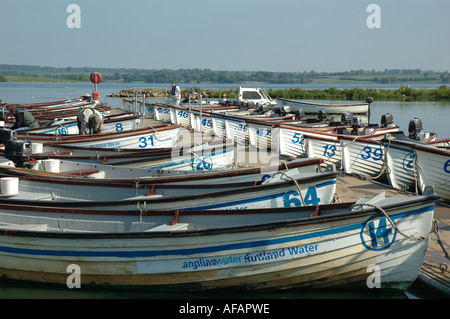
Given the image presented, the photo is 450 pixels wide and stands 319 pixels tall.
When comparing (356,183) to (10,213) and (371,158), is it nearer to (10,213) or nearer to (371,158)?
(371,158)

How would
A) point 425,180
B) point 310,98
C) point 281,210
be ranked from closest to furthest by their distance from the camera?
point 281,210, point 425,180, point 310,98


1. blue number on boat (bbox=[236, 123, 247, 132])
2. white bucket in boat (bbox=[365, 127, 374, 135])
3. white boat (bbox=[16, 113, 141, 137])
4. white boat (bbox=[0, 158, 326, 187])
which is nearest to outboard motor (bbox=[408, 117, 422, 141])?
white bucket in boat (bbox=[365, 127, 374, 135])

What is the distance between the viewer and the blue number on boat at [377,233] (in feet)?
22.1

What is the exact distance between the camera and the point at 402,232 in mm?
6805

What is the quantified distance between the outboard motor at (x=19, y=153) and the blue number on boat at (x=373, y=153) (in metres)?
8.10

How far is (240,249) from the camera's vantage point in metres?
6.84

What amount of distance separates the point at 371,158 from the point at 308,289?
6.82 m

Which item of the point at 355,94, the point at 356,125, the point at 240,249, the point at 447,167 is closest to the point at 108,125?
the point at 356,125

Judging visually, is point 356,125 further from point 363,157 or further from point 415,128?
point 363,157

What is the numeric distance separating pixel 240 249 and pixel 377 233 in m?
1.81

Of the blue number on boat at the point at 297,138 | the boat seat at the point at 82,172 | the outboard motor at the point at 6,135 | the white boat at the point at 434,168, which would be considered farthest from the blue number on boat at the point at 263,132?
the outboard motor at the point at 6,135

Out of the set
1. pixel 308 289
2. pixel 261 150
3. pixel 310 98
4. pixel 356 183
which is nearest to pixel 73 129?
pixel 261 150

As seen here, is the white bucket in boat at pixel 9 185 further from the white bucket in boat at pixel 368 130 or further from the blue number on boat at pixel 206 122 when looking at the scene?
the blue number on boat at pixel 206 122

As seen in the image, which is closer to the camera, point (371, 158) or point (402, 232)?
point (402, 232)
